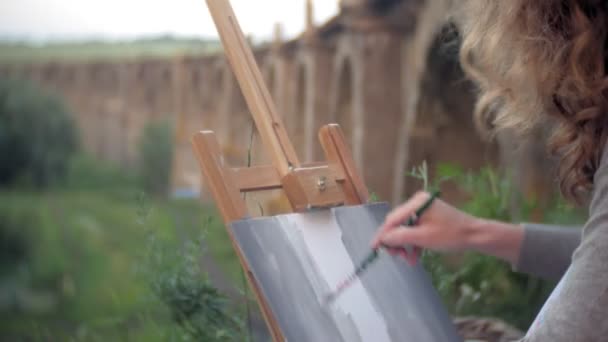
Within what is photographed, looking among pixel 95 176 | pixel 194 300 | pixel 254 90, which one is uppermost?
pixel 254 90

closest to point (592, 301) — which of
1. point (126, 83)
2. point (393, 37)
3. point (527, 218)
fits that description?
point (527, 218)

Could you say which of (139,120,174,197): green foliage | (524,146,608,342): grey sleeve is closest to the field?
(524,146,608,342): grey sleeve

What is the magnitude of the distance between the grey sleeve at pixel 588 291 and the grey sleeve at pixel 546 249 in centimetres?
49

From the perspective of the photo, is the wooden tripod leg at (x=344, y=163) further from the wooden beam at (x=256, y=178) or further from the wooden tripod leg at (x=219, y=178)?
the wooden tripod leg at (x=219, y=178)

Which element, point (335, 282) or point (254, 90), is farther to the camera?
point (254, 90)

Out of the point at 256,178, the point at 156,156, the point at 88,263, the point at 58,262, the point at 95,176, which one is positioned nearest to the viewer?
the point at 256,178

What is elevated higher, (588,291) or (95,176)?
(588,291)

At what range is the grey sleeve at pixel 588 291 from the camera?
53.2 inches

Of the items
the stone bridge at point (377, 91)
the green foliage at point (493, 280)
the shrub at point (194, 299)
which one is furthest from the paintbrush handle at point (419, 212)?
the green foliage at point (493, 280)

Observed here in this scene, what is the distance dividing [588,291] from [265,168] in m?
0.71

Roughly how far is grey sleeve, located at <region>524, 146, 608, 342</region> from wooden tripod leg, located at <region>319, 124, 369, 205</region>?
63 cm

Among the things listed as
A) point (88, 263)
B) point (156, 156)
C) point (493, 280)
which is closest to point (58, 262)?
point (88, 263)

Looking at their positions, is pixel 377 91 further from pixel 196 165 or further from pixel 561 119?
pixel 196 165

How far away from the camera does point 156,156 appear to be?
34.3 meters
